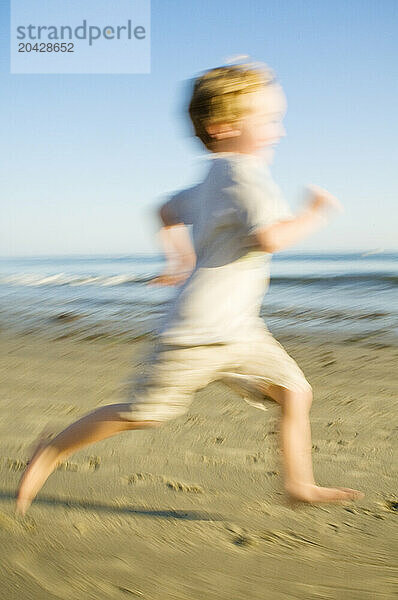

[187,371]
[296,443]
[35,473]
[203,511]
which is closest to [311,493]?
[296,443]

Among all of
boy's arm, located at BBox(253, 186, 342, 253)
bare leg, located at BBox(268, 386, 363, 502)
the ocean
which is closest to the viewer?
boy's arm, located at BBox(253, 186, 342, 253)

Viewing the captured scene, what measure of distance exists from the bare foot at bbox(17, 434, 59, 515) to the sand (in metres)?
0.17

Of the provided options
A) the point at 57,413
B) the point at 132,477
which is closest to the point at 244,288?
the point at 132,477

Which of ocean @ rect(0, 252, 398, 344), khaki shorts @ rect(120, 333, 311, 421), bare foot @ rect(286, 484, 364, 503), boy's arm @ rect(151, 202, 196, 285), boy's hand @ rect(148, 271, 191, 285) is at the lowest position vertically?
ocean @ rect(0, 252, 398, 344)

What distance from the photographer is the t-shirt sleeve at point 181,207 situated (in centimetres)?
216

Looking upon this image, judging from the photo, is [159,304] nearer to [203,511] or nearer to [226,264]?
[203,511]

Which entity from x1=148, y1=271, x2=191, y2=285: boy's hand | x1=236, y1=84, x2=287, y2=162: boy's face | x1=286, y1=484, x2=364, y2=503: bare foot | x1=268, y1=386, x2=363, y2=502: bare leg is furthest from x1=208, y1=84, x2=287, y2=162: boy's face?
x1=286, y1=484, x2=364, y2=503: bare foot

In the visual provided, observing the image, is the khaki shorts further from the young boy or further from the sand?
the sand

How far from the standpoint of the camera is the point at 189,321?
6.74 feet

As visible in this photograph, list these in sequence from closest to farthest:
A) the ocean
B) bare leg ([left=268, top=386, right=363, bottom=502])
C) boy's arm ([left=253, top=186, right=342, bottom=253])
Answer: boy's arm ([left=253, top=186, right=342, bottom=253]), bare leg ([left=268, top=386, right=363, bottom=502]), the ocean

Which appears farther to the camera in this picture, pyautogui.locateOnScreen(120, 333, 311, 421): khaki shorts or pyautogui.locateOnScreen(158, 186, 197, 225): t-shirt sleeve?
pyautogui.locateOnScreen(158, 186, 197, 225): t-shirt sleeve

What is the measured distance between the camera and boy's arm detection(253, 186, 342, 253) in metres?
1.93

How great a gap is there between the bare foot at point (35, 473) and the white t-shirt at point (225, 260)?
1.85 ft

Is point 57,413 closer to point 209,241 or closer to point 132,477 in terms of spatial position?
point 132,477
